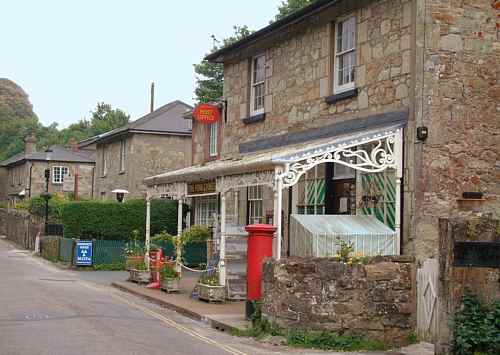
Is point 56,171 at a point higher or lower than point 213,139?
higher

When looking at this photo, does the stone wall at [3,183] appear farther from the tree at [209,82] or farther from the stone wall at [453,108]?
the stone wall at [453,108]

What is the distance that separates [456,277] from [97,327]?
5.91m

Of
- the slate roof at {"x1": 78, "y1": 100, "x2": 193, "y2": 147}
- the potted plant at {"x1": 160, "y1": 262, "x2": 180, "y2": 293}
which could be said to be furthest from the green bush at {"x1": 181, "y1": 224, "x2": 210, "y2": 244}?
the slate roof at {"x1": 78, "y1": 100, "x2": 193, "y2": 147}

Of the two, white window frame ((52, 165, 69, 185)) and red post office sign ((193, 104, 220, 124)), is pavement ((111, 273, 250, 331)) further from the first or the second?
Result: white window frame ((52, 165, 69, 185))

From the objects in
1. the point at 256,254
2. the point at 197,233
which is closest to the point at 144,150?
the point at 197,233

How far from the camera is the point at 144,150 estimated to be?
38.8 m

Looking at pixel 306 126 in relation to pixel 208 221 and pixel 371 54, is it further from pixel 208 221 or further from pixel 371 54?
pixel 208 221

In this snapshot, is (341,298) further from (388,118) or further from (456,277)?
(388,118)

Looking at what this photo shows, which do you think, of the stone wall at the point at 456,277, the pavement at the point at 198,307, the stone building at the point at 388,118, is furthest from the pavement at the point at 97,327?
the stone building at the point at 388,118

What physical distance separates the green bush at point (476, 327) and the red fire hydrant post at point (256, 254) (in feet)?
13.4

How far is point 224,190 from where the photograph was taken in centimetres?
1645

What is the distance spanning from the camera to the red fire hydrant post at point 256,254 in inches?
524

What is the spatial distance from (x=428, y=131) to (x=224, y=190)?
500cm

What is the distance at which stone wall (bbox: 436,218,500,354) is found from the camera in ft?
33.8
